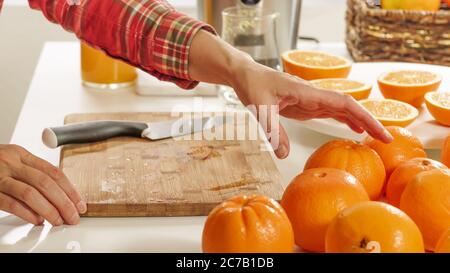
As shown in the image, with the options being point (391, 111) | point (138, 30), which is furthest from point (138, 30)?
point (391, 111)

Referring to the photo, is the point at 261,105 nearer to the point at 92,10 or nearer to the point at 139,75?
the point at 92,10

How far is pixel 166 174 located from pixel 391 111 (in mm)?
424

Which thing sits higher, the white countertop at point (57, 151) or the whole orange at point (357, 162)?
the whole orange at point (357, 162)

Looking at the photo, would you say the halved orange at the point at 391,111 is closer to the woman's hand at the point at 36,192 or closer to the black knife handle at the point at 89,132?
the black knife handle at the point at 89,132

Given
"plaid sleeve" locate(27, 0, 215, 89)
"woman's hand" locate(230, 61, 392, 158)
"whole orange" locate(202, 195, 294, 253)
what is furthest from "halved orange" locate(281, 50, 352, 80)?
"whole orange" locate(202, 195, 294, 253)

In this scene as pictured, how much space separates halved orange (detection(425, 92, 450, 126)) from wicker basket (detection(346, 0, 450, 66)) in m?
0.36

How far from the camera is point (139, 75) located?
6.11 ft

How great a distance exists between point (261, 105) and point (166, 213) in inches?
8.2

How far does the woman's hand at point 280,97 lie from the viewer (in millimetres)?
1173

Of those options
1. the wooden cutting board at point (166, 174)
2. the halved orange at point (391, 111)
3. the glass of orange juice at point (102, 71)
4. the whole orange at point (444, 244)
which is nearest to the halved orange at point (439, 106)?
the halved orange at point (391, 111)

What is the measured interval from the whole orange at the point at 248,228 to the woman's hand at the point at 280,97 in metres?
0.23

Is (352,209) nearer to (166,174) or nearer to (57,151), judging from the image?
(166,174)

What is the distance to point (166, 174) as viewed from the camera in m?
1.33

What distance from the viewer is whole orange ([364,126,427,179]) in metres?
1.20
